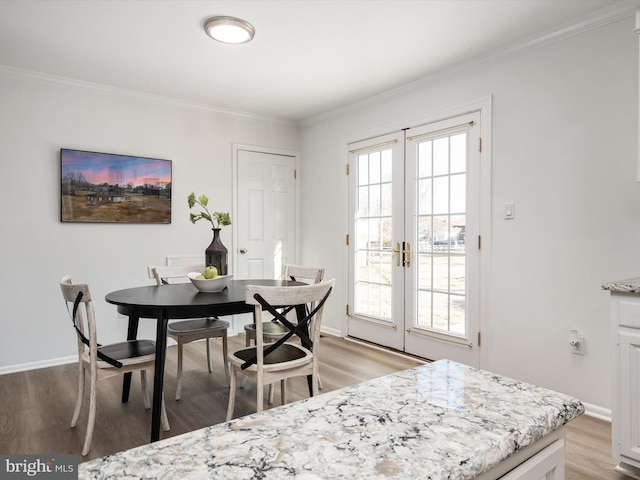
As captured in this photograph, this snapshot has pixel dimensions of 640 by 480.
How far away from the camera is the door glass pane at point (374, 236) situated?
13.3 feet

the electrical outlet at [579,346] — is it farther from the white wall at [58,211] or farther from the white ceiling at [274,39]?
the white wall at [58,211]

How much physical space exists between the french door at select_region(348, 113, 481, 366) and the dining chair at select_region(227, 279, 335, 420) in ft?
5.01

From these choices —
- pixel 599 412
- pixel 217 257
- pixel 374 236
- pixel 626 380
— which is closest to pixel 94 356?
pixel 217 257

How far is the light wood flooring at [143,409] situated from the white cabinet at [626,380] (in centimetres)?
16

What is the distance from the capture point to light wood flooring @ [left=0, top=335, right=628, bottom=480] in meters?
2.16

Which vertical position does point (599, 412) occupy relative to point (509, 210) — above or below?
below

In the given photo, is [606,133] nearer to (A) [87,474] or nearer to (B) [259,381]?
(B) [259,381]

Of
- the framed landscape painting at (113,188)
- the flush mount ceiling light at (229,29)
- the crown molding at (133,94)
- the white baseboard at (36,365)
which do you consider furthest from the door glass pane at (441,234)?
the white baseboard at (36,365)

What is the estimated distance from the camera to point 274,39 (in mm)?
2951

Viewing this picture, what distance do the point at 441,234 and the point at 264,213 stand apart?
7.24 ft

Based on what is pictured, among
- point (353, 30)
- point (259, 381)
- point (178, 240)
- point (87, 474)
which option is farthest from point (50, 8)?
point (87, 474)

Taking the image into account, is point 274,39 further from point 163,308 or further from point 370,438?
point 370,438

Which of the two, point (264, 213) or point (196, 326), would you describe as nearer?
point (196, 326)

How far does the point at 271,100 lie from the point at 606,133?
301 cm
